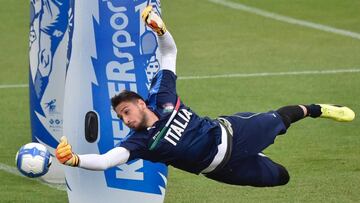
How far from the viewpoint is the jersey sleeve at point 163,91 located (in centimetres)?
923

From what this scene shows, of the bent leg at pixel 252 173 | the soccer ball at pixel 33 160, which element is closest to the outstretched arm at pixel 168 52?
the bent leg at pixel 252 173

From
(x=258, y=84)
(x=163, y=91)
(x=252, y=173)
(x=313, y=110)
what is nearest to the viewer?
(x=163, y=91)

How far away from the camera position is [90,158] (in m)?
8.62

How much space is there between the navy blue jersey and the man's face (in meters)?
0.07

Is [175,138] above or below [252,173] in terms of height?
above

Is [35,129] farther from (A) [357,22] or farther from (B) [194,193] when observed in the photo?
(A) [357,22]

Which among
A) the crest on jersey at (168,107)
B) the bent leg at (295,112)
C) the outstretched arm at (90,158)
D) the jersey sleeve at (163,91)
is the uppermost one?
the jersey sleeve at (163,91)

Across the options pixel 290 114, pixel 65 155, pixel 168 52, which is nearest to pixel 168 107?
pixel 168 52

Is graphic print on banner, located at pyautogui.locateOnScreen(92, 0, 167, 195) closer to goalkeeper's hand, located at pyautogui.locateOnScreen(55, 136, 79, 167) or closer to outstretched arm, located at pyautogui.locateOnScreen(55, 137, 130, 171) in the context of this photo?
outstretched arm, located at pyautogui.locateOnScreen(55, 137, 130, 171)

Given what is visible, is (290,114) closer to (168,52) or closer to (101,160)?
(168,52)

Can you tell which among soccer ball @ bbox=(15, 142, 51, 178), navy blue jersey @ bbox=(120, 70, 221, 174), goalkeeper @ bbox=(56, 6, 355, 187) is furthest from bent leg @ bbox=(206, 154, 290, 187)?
soccer ball @ bbox=(15, 142, 51, 178)

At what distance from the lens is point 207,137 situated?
9.16 meters

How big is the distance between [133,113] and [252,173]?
1241 mm

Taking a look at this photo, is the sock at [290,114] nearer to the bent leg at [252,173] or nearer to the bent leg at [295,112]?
the bent leg at [295,112]
